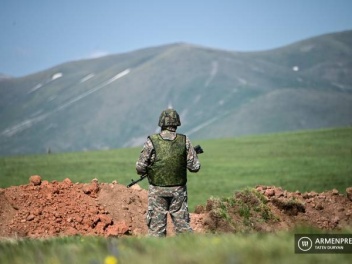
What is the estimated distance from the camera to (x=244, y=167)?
40562 millimetres

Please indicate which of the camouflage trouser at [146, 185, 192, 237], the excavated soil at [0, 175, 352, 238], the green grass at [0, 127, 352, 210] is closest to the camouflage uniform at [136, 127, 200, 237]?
the camouflage trouser at [146, 185, 192, 237]

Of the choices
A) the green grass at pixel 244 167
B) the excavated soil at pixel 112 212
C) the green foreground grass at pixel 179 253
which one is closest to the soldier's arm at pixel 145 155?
the excavated soil at pixel 112 212

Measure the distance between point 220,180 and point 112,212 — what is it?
20.3 m

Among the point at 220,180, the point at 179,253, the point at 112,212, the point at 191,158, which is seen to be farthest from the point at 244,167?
the point at 179,253

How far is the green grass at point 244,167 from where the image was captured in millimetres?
30016

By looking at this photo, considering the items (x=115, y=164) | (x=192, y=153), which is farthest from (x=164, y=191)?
(x=115, y=164)

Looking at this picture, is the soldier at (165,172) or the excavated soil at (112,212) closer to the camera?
the soldier at (165,172)

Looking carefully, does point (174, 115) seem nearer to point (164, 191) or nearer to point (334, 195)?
point (164, 191)

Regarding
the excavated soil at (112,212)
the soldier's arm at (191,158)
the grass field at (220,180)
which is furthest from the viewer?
the excavated soil at (112,212)

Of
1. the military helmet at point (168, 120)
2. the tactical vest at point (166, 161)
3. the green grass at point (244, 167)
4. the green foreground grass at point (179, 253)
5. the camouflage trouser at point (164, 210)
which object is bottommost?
the green grass at point (244, 167)

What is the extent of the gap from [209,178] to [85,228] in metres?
22.8

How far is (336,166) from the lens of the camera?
37.7 metres

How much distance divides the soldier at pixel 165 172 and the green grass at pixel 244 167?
13.9 metres

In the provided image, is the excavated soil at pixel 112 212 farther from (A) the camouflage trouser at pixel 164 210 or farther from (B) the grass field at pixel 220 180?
(B) the grass field at pixel 220 180
